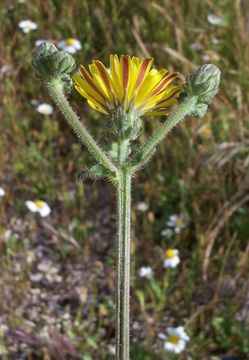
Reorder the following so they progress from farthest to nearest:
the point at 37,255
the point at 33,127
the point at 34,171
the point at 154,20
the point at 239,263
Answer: the point at 154,20
the point at 33,127
the point at 34,171
the point at 37,255
the point at 239,263

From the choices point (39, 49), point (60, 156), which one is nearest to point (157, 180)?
point (60, 156)

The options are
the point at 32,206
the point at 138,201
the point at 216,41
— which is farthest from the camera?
the point at 216,41

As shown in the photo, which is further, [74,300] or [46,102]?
[46,102]

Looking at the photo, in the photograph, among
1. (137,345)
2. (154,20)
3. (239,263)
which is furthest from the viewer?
(154,20)

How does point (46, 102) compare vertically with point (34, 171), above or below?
above

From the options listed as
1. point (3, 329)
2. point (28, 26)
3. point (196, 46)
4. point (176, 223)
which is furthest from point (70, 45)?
point (3, 329)

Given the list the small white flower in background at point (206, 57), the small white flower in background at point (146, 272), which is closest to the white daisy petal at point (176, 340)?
the small white flower in background at point (146, 272)

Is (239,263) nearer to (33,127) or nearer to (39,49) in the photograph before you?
(33,127)

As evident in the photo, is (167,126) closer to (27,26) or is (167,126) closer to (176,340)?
(176,340)
